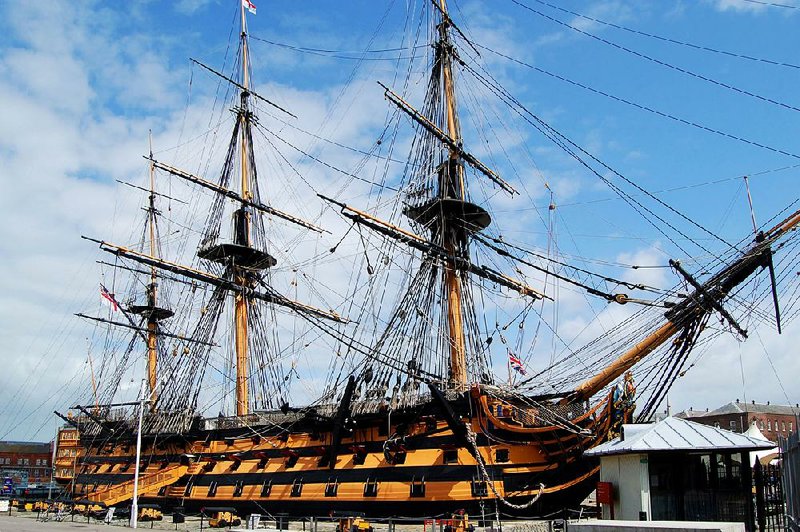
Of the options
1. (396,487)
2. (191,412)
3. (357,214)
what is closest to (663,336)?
(396,487)

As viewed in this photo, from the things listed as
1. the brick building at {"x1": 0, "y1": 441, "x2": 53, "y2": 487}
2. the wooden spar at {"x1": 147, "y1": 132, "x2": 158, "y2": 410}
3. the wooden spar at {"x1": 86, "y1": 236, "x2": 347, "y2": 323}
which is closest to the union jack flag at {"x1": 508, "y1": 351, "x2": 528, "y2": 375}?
the wooden spar at {"x1": 86, "y1": 236, "x2": 347, "y2": 323}

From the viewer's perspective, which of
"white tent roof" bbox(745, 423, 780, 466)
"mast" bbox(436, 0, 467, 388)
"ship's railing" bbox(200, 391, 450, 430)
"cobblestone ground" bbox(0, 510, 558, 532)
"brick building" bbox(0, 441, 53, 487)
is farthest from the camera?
"brick building" bbox(0, 441, 53, 487)

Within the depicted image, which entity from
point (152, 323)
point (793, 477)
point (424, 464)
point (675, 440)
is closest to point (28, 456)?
point (152, 323)

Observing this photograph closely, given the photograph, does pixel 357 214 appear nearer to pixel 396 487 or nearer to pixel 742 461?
pixel 396 487

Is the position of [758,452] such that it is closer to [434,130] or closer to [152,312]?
[434,130]

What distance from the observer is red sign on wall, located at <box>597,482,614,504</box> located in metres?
17.1

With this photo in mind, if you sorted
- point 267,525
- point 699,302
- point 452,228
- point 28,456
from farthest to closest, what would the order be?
1. point 28,456
2. point 452,228
3. point 267,525
4. point 699,302

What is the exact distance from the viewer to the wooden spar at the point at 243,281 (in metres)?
40.4

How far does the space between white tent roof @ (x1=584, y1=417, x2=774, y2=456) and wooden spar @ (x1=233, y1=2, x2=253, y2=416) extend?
78.9 ft

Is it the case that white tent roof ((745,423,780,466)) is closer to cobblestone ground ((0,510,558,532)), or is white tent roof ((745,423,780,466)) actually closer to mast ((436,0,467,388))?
cobblestone ground ((0,510,558,532))

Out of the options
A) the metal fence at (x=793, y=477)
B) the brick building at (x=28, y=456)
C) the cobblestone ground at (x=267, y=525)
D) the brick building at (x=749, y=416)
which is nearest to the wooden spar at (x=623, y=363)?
the cobblestone ground at (x=267, y=525)

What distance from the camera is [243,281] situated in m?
43.8

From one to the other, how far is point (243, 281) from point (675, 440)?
103ft

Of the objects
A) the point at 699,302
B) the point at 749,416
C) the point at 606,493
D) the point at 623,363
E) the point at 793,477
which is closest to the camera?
the point at 793,477
